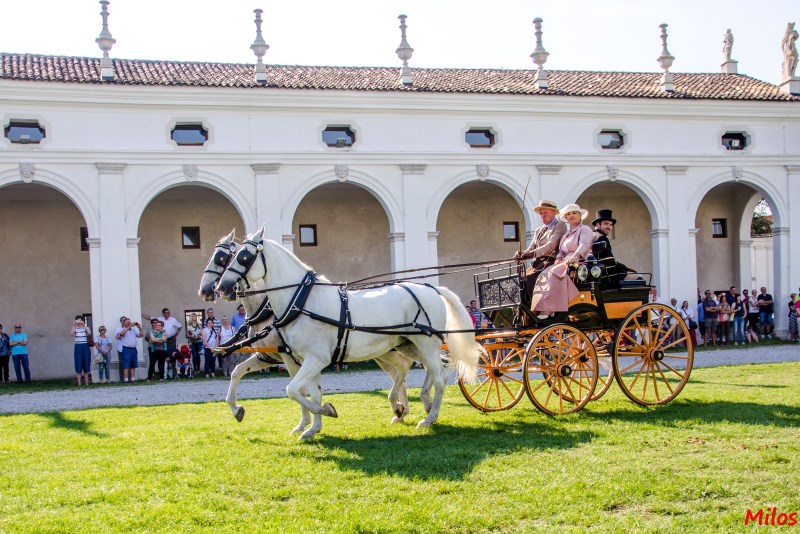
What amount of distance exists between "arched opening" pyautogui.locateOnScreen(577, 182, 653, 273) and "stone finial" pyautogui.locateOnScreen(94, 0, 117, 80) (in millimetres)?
14938

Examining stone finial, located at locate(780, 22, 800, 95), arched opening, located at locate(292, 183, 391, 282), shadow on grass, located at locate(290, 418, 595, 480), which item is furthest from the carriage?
stone finial, located at locate(780, 22, 800, 95)

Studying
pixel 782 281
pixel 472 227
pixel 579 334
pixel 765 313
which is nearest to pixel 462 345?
pixel 579 334

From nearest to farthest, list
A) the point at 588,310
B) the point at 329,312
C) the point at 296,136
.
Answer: the point at 329,312 → the point at 588,310 → the point at 296,136

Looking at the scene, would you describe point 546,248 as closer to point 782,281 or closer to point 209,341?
point 209,341

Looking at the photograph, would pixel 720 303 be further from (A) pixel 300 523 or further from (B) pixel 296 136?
(A) pixel 300 523

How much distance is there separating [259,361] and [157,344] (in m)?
10.7

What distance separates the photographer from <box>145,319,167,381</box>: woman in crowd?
61.8ft

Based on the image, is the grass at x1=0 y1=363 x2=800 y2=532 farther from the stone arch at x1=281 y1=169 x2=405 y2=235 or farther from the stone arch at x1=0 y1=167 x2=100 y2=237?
the stone arch at x1=281 y1=169 x2=405 y2=235

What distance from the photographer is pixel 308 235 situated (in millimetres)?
24703

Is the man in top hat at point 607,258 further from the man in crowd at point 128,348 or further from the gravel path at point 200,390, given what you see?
the man in crowd at point 128,348

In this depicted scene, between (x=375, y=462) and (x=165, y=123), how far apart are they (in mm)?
15502

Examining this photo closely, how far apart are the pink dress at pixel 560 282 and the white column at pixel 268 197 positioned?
12.3 meters

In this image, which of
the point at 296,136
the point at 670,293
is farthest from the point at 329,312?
the point at 670,293

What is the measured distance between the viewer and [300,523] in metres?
5.28
